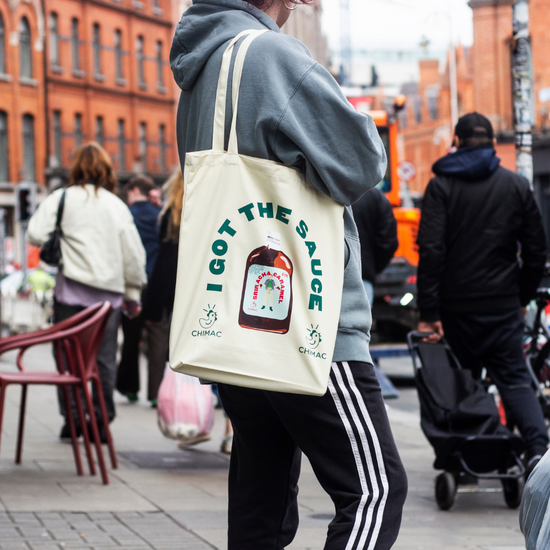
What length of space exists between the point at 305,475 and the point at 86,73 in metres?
45.2

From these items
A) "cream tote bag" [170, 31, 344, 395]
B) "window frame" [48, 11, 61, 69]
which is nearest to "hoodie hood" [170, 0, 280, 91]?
"cream tote bag" [170, 31, 344, 395]

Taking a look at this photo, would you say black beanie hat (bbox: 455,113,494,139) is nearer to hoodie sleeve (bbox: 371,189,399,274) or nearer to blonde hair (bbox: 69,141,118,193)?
hoodie sleeve (bbox: 371,189,399,274)

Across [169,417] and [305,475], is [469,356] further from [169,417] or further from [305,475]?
[169,417]

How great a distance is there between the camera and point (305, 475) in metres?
6.07

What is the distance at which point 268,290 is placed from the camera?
233cm

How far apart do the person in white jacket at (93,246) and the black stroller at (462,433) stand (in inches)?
93.7

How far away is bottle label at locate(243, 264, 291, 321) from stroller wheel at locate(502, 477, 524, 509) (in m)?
3.24

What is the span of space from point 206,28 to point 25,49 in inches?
1806

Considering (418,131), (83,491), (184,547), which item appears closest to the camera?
(184,547)

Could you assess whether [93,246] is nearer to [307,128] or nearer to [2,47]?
[307,128]

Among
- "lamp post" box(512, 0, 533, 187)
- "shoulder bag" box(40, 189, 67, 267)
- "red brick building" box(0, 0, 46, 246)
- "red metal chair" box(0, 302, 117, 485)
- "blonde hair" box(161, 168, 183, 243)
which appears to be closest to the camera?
"red metal chair" box(0, 302, 117, 485)

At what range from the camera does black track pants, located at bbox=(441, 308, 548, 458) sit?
5375 millimetres

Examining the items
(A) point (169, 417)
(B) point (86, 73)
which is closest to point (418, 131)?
(B) point (86, 73)

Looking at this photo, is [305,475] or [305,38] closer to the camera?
[305,475]
